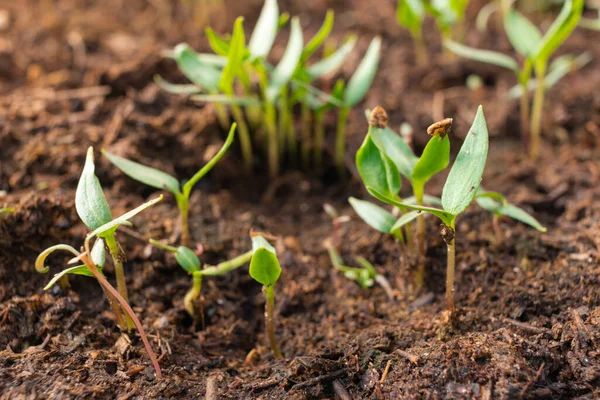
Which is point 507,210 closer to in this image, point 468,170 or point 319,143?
point 468,170

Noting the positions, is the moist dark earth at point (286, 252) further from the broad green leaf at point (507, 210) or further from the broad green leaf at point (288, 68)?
the broad green leaf at point (288, 68)

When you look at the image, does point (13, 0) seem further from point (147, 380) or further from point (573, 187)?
point (573, 187)

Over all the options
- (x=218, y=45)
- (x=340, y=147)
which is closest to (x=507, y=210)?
(x=340, y=147)

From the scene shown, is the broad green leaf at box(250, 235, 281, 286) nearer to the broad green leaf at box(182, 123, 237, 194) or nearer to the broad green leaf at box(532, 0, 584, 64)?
the broad green leaf at box(182, 123, 237, 194)

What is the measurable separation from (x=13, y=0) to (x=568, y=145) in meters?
2.58

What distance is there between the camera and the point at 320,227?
184cm

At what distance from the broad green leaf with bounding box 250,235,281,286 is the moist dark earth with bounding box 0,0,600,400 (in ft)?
0.68

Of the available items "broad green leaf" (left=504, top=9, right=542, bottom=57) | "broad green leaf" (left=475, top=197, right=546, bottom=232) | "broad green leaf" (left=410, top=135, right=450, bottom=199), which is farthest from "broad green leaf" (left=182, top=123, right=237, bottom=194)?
"broad green leaf" (left=504, top=9, right=542, bottom=57)

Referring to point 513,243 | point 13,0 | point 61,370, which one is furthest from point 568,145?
point 13,0

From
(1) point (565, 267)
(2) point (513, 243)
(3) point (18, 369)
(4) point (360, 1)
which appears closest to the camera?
(3) point (18, 369)

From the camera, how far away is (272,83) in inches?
67.6

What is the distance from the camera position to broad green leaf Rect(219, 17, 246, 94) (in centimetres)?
150

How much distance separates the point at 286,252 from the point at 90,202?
651 mm

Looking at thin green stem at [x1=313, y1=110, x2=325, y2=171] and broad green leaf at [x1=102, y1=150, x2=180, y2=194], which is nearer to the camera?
broad green leaf at [x1=102, y1=150, x2=180, y2=194]
